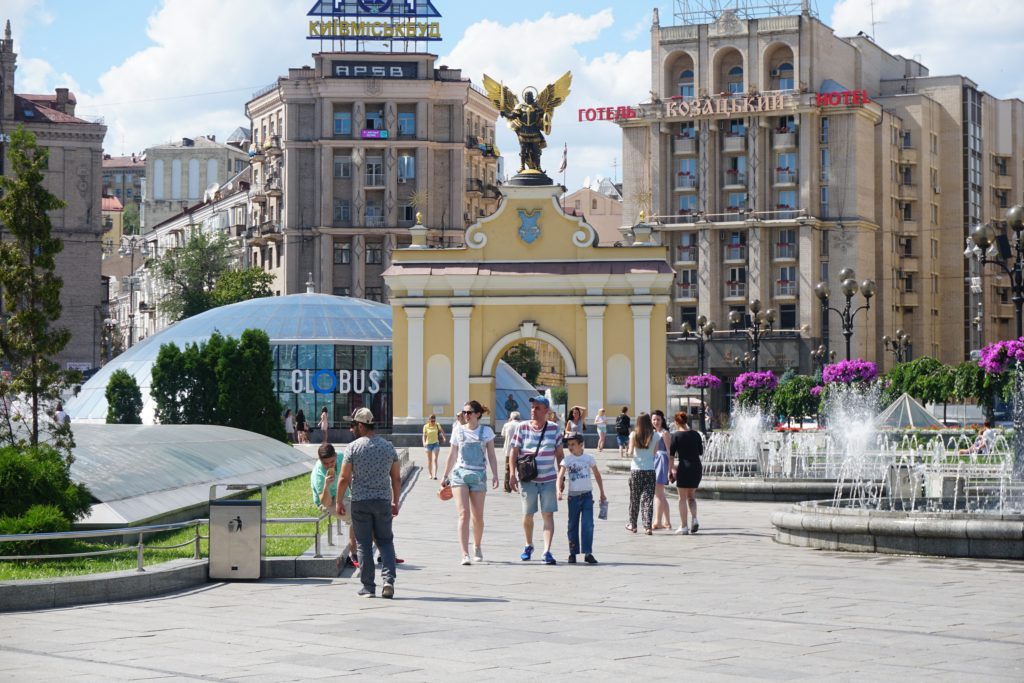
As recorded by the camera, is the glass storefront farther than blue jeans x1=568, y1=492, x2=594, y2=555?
Yes

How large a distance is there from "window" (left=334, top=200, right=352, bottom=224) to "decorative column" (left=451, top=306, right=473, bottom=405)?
135 feet

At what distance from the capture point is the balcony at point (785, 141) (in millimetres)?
88500

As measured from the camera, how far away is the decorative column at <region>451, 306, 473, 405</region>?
53750mm

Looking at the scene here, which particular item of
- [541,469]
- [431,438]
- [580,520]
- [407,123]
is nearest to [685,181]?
[407,123]

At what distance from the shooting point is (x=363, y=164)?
93125 mm

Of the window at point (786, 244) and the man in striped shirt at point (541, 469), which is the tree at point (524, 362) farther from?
the man in striped shirt at point (541, 469)

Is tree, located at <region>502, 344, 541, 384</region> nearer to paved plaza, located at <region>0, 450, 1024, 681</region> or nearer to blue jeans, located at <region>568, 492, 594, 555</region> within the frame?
blue jeans, located at <region>568, 492, 594, 555</region>

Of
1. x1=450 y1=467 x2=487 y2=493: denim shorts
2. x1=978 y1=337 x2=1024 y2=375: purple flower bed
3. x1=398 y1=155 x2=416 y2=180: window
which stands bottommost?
x1=450 y1=467 x2=487 y2=493: denim shorts

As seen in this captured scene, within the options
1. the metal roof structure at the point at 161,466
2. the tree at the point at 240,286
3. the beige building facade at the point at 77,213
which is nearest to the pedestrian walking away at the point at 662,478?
the metal roof structure at the point at 161,466

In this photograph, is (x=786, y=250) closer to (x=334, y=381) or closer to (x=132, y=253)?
(x=334, y=381)

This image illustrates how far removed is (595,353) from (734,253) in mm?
38006

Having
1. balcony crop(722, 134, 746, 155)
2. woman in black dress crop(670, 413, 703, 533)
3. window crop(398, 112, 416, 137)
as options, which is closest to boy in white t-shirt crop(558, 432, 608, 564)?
woman in black dress crop(670, 413, 703, 533)

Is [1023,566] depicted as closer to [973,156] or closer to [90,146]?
[90,146]

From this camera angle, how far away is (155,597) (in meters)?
14.2
